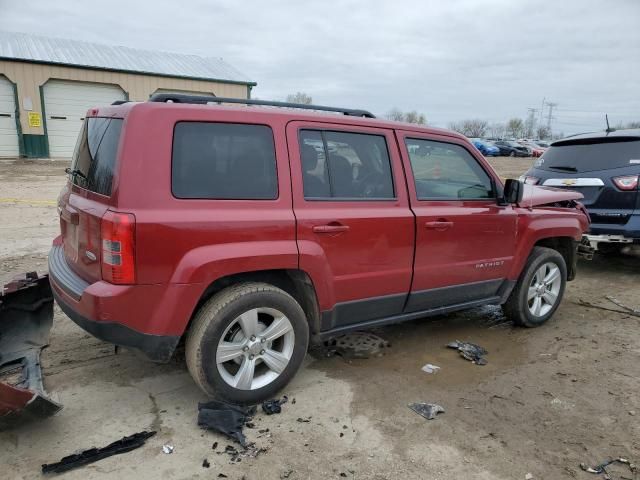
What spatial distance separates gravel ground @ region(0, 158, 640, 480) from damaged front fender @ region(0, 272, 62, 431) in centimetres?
20

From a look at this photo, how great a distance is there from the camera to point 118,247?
2717mm

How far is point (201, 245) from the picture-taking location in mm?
2900

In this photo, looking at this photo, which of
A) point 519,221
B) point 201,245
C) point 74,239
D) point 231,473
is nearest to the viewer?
point 231,473

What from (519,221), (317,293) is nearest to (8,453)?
(317,293)

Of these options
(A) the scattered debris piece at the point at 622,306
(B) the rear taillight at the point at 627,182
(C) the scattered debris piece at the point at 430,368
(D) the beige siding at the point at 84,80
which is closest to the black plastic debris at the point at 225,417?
(C) the scattered debris piece at the point at 430,368

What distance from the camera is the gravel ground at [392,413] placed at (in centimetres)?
276

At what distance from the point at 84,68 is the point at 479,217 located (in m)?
22.9

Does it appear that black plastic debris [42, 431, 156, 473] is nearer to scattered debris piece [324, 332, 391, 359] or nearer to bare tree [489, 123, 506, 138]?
scattered debris piece [324, 332, 391, 359]

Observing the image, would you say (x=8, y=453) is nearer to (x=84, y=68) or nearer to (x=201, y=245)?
(x=201, y=245)

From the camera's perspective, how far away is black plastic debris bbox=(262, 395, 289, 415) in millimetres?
3246

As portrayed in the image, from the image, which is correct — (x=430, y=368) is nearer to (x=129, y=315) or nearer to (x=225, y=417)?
(x=225, y=417)

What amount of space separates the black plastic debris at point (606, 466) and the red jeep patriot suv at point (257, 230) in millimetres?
1585

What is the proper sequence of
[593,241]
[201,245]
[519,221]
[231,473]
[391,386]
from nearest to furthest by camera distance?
1. [231,473]
2. [201,245]
3. [391,386]
4. [519,221]
5. [593,241]

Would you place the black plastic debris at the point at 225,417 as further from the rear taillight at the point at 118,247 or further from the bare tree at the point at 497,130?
the bare tree at the point at 497,130
